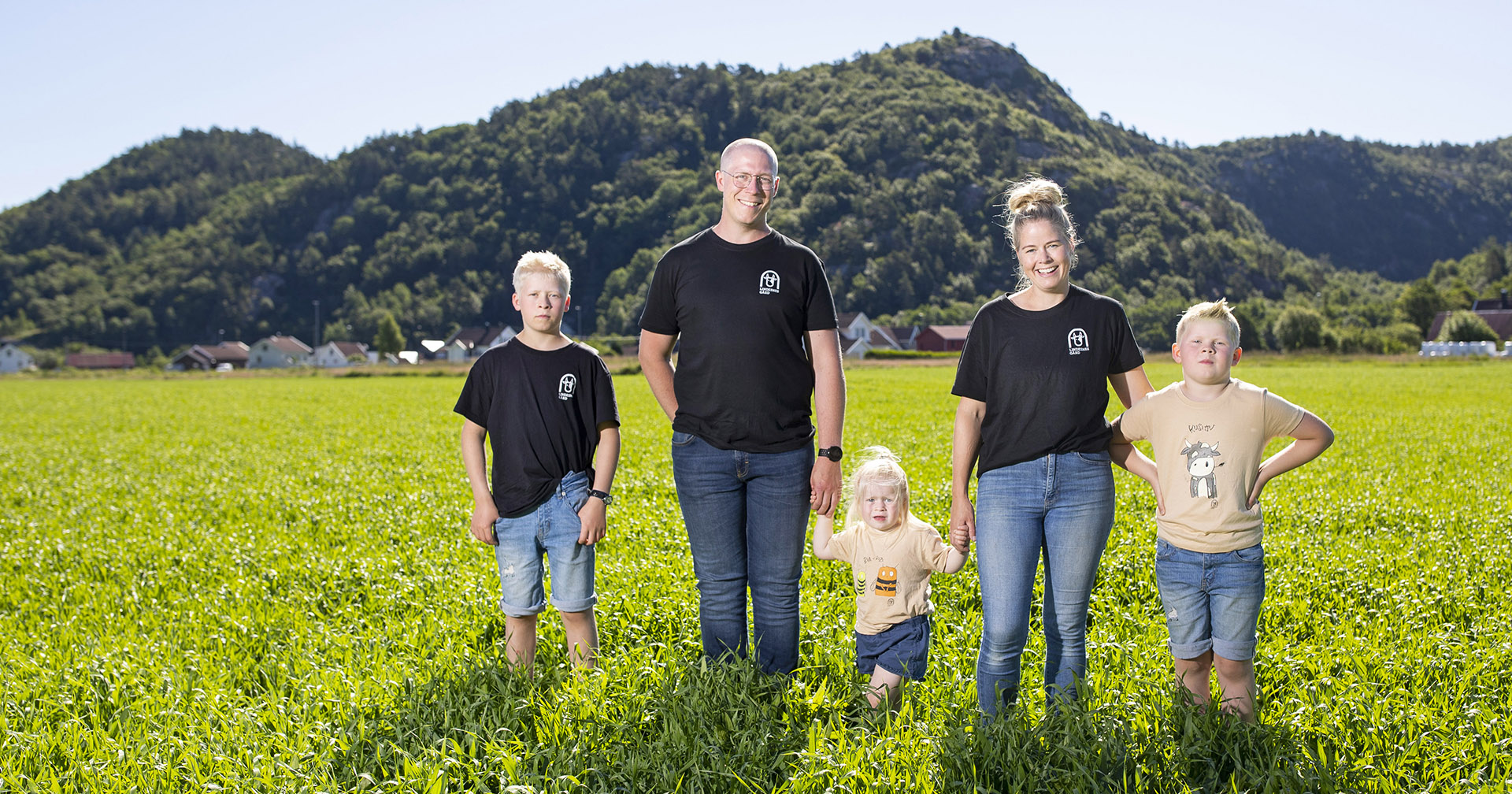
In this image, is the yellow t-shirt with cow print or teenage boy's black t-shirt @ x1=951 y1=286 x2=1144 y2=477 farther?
teenage boy's black t-shirt @ x1=951 y1=286 x2=1144 y2=477

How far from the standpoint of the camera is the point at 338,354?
13675 cm

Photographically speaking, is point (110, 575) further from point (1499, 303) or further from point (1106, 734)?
point (1499, 303)

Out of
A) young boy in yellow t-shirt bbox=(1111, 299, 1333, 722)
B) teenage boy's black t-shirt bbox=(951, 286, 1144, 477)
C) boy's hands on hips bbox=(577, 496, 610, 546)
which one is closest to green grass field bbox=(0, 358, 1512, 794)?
young boy in yellow t-shirt bbox=(1111, 299, 1333, 722)

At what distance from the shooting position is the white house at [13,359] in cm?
12681

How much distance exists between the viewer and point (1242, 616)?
383 centimetres

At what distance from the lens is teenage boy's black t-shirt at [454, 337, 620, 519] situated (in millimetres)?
4605

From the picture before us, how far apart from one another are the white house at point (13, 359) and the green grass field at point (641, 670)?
491 feet

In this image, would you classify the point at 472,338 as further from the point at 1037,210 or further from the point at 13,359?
the point at 1037,210

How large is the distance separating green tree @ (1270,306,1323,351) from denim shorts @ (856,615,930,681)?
90.8 metres

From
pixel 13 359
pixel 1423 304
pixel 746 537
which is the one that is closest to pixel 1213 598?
pixel 746 537

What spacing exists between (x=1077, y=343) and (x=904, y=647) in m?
1.74

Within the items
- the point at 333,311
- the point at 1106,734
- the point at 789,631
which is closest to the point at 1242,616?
the point at 1106,734

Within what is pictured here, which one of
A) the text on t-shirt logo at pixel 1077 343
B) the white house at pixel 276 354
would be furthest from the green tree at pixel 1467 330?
the white house at pixel 276 354

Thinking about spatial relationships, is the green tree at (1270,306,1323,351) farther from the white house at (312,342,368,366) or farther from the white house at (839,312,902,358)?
the white house at (312,342,368,366)
